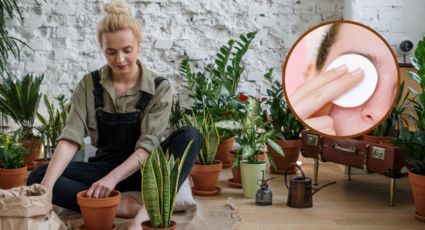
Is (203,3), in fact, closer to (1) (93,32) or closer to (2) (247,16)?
(2) (247,16)

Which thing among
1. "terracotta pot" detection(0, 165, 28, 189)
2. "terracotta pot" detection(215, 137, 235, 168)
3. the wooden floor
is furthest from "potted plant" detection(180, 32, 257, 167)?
"terracotta pot" detection(0, 165, 28, 189)

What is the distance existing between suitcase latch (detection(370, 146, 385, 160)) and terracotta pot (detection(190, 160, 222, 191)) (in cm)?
84

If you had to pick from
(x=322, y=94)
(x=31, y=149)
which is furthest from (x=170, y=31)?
(x=322, y=94)

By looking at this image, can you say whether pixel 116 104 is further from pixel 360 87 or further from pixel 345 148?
pixel 345 148

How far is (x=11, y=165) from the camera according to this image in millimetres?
3283

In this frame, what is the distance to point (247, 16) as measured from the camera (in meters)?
4.55

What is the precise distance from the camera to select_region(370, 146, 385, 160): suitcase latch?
10.2ft

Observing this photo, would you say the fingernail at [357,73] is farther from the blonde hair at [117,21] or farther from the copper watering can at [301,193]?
the blonde hair at [117,21]

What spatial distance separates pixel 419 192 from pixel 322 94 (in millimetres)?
668

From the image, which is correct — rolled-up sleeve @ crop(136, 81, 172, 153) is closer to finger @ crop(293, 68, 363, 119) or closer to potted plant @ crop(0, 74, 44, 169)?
finger @ crop(293, 68, 363, 119)

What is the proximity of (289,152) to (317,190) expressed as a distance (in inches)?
25.6

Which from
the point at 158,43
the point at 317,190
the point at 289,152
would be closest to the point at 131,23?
the point at 317,190

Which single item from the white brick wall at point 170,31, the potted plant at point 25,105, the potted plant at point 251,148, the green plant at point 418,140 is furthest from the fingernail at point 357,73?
the potted plant at point 25,105

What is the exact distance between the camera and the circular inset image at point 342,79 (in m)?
2.81
